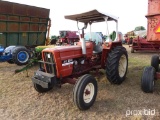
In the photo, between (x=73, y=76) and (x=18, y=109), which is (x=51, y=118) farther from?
(x=73, y=76)

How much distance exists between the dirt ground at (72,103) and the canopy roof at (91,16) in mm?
1656

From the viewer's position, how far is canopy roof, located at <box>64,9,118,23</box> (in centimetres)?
437

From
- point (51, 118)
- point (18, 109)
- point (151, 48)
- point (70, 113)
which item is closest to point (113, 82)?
point (70, 113)

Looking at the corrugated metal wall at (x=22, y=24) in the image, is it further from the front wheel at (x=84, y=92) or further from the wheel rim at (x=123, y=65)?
the front wheel at (x=84, y=92)

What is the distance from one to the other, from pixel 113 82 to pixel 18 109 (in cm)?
229

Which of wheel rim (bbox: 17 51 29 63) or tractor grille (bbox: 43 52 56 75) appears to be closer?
tractor grille (bbox: 43 52 56 75)

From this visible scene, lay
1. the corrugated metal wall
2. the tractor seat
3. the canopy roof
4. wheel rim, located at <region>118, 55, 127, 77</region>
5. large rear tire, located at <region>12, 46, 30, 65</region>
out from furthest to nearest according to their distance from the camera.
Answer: the corrugated metal wall
large rear tire, located at <region>12, 46, 30, 65</region>
wheel rim, located at <region>118, 55, 127, 77</region>
the tractor seat
the canopy roof

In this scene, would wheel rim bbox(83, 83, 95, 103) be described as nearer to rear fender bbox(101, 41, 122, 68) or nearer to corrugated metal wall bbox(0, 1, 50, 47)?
rear fender bbox(101, 41, 122, 68)

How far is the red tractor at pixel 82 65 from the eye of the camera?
352 centimetres

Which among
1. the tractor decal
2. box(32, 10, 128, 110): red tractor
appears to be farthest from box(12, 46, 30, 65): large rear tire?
the tractor decal

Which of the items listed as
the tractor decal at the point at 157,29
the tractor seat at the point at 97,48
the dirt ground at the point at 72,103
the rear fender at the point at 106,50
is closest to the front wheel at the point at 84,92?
the dirt ground at the point at 72,103

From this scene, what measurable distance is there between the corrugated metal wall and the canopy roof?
4.49 m

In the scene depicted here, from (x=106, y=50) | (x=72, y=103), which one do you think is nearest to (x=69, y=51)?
(x=72, y=103)

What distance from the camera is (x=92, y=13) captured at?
440 cm
